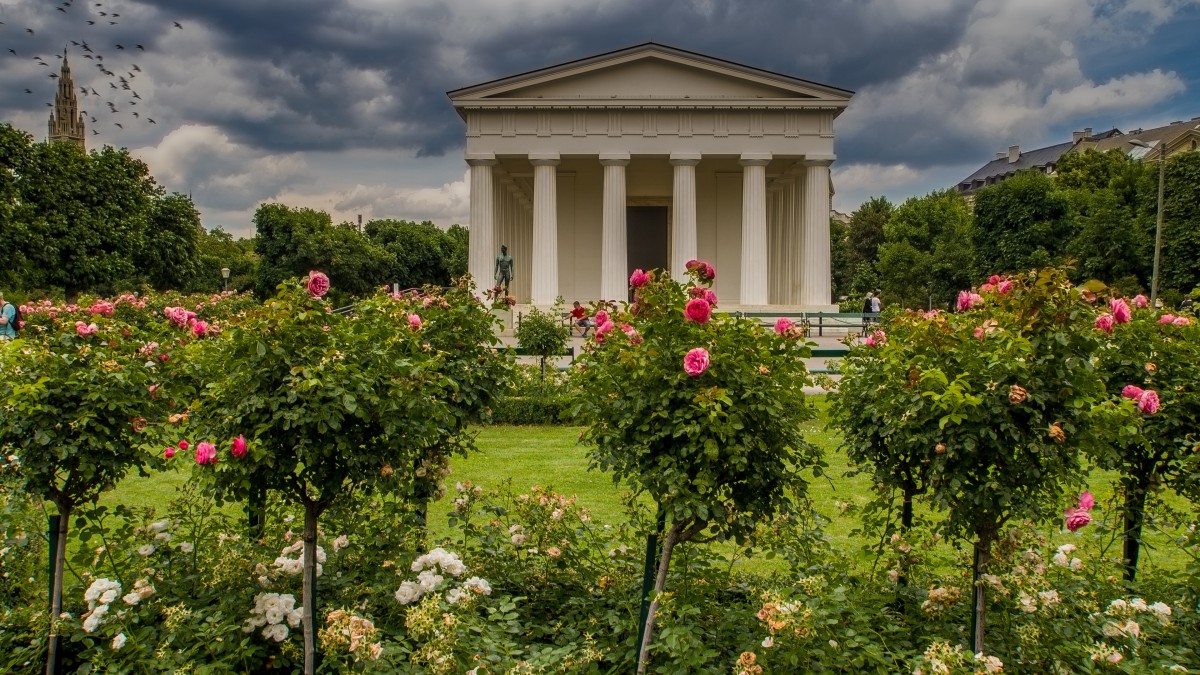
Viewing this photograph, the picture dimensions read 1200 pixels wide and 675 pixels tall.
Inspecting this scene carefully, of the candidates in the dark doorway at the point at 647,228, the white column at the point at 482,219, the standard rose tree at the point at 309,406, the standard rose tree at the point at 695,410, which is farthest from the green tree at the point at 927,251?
the standard rose tree at the point at 309,406

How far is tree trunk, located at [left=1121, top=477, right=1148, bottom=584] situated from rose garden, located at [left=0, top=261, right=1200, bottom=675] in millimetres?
34

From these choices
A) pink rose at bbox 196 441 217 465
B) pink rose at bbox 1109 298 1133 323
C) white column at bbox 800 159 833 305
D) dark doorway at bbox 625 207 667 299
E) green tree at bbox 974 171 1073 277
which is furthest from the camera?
green tree at bbox 974 171 1073 277

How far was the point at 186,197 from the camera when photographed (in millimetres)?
54688

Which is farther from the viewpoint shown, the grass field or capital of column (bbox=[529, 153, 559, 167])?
capital of column (bbox=[529, 153, 559, 167])

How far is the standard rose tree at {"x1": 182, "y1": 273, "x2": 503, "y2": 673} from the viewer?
4.27 m

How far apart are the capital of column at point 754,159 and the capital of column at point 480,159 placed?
10.3m

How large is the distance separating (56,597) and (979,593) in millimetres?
5291

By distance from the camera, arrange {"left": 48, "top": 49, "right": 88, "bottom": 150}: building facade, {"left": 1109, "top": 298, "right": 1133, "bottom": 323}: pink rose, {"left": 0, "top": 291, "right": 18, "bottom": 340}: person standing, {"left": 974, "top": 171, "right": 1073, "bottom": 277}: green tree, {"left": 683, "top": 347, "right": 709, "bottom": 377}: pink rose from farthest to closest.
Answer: {"left": 48, "top": 49, "right": 88, "bottom": 150}: building facade
{"left": 974, "top": 171, "right": 1073, "bottom": 277}: green tree
{"left": 0, "top": 291, "right": 18, "bottom": 340}: person standing
{"left": 1109, "top": 298, "right": 1133, "bottom": 323}: pink rose
{"left": 683, "top": 347, "right": 709, "bottom": 377}: pink rose

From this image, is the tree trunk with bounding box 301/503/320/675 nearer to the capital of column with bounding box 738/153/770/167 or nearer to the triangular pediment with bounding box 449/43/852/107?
the triangular pediment with bounding box 449/43/852/107

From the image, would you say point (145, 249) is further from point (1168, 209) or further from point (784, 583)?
point (1168, 209)

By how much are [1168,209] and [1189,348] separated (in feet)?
160

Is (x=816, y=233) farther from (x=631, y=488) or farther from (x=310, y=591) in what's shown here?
(x=310, y=591)

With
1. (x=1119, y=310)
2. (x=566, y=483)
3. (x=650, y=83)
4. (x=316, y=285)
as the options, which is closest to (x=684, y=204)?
(x=650, y=83)

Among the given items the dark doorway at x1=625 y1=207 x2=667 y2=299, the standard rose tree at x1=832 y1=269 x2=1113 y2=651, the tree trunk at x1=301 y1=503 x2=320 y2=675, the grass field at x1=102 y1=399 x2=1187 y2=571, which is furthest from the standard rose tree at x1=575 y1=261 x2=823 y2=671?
the dark doorway at x1=625 y1=207 x2=667 y2=299
